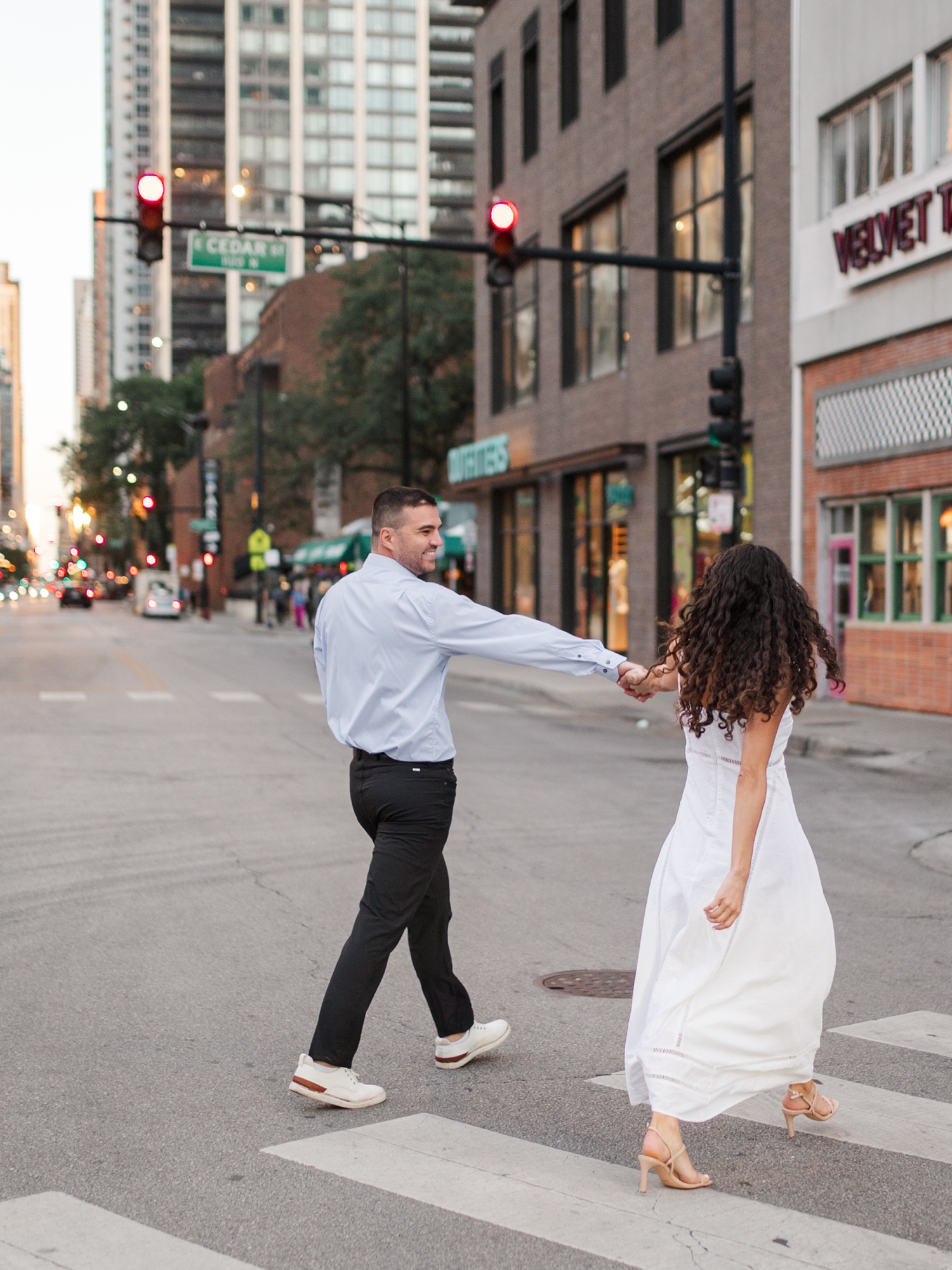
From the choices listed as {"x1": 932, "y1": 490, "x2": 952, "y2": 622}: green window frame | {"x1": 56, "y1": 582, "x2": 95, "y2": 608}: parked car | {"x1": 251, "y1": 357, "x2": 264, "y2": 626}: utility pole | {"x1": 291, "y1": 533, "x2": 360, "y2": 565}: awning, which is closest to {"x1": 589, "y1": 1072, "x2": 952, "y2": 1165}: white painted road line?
{"x1": 932, "y1": 490, "x2": 952, "y2": 622}: green window frame

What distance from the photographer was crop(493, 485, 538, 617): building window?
33125 millimetres

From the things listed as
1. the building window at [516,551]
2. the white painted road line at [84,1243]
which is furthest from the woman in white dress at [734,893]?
the building window at [516,551]

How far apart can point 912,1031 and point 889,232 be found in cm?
1537

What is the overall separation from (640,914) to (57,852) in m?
3.77

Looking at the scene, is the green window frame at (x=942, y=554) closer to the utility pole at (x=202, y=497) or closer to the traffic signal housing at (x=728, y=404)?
the traffic signal housing at (x=728, y=404)

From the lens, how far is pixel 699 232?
25.1m

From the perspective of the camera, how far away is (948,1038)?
17.5ft

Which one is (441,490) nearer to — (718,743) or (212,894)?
(212,894)

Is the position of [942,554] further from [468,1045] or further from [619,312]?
[468,1045]

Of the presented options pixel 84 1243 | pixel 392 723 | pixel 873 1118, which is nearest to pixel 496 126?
pixel 392 723

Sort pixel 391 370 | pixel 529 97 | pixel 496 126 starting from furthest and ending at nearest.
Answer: pixel 391 370, pixel 496 126, pixel 529 97

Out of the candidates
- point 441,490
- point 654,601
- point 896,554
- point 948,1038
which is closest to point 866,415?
point 896,554

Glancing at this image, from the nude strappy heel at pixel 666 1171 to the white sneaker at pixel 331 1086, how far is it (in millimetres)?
1060

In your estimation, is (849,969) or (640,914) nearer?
(849,969)
